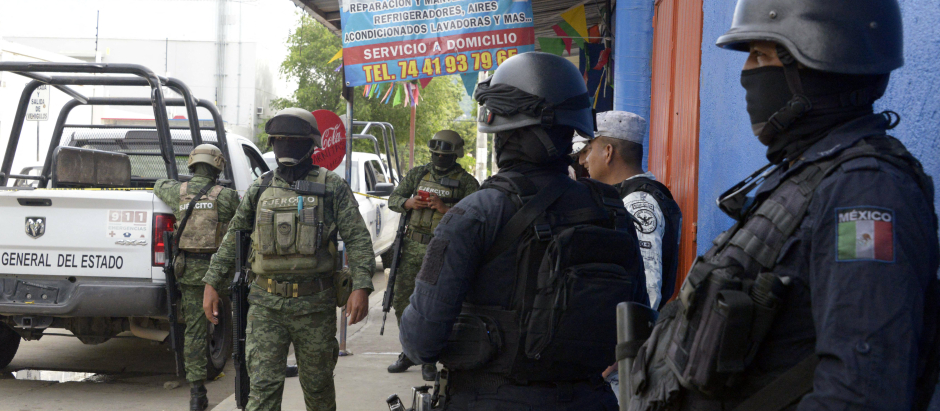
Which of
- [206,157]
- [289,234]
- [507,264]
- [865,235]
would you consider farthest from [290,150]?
[865,235]

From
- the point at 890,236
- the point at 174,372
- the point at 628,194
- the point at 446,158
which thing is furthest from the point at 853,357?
the point at 174,372

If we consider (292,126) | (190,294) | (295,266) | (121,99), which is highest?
(121,99)

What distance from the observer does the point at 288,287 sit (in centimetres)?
387

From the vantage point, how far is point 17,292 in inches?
193

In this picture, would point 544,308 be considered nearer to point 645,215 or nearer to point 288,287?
point 645,215

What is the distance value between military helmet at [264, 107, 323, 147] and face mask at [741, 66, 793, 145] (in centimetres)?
302

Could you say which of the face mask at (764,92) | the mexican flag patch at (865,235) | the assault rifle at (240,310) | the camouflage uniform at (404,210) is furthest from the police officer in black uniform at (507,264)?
the camouflage uniform at (404,210)

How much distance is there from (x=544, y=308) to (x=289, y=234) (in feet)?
7.08

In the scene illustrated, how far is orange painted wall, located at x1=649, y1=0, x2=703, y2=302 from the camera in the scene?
4062 millimetres

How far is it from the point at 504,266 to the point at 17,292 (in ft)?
13.7

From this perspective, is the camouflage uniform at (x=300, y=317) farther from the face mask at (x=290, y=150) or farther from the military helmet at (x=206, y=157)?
the military helmet at (x=206, y=157)

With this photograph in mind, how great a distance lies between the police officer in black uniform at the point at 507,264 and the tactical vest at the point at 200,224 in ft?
10.7

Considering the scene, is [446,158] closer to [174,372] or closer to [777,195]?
[174,372]

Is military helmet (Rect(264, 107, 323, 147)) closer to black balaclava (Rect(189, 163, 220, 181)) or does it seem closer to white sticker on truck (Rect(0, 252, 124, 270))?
black balaclava (Rect(189, 163, 220, 181))
